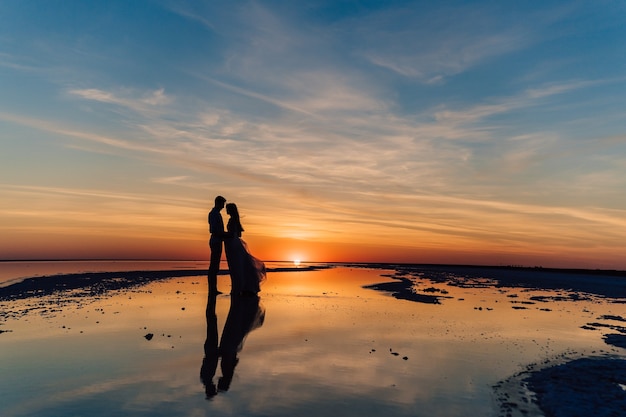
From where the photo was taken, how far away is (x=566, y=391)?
21.7 ft

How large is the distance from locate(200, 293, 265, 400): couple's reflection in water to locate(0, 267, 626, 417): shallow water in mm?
162

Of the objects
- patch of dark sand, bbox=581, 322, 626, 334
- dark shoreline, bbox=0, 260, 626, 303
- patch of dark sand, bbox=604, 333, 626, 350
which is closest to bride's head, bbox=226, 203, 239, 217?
dark shoreline, bbox=0, 260, 626, 303

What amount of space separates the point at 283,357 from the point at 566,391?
14.5 feet

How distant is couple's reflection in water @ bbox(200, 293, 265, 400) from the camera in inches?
261

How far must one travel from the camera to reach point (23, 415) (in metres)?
5.14

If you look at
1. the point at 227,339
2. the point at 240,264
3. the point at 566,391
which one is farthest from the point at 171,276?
the point at 566,391

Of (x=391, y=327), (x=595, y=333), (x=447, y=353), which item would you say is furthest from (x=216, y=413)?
(x=595, y=333)

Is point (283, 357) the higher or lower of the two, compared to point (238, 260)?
lower

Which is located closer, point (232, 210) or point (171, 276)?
point (232, 210)

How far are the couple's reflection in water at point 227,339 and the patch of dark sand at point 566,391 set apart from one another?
12.5ft

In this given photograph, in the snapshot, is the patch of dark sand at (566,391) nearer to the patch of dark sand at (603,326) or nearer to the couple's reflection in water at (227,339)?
the couple's reflection in water at (227,339)

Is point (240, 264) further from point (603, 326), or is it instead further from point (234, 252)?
point (603, 326)

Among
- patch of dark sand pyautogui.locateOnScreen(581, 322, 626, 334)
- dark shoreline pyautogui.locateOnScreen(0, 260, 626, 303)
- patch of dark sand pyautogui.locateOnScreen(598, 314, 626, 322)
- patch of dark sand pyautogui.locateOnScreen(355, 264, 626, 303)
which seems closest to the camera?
patch of dark sand pyautogui.locateOnScreen(581, 322, 626, 334)

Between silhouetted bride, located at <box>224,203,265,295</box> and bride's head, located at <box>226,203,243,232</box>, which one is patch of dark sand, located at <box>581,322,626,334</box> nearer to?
silhouetted bride, located at <box>224,203,265,295</box>
